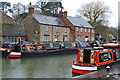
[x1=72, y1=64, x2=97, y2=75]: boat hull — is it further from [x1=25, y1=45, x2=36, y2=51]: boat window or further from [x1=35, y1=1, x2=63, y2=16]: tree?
[x1=35, y1=1, x2=63, y2=16]: tree

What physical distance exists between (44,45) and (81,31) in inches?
654

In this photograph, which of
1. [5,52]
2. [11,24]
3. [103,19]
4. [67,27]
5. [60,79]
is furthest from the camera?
[103,19]

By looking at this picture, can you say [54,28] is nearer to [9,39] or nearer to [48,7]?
[9,39]

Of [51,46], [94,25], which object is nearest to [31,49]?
[51,46]

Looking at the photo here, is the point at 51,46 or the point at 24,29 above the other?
the point at 24,29

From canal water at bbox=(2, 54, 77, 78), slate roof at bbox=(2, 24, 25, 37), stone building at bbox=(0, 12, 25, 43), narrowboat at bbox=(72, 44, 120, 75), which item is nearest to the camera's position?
narrowboat at bbox=(72, 44, 120, 75)

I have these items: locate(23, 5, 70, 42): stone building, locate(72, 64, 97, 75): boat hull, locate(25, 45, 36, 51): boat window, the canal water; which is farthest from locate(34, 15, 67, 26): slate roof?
locate(72, 64, 97, 75): boat hull

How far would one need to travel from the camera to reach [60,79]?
1161 centimetres

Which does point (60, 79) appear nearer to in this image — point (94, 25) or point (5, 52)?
point (5, 52)

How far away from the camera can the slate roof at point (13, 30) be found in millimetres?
30255

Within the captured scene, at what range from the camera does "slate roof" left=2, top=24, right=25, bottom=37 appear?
30.3 m

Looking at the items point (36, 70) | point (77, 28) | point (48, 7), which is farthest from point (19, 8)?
point (36, 70)

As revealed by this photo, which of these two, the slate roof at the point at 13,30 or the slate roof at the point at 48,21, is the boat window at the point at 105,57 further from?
the slate roof at the point at 13,30

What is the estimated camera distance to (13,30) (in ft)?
103
